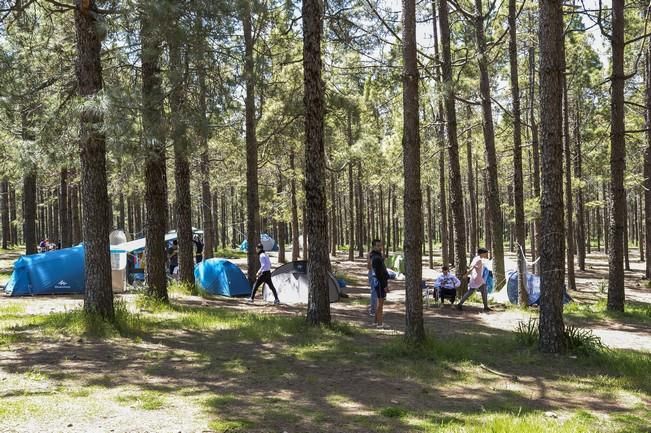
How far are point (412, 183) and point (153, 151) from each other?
4.33 meters

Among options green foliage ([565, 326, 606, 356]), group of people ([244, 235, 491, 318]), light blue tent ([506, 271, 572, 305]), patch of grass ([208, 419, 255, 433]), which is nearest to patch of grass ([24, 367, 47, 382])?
patch of grass ([208, 419, 255, 433])

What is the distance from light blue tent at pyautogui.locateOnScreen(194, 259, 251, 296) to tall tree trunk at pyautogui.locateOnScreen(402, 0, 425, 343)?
29.6 ft

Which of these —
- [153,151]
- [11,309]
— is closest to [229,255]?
[11,309]

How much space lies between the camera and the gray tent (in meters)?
15.3

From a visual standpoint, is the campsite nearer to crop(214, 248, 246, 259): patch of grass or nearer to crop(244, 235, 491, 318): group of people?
crop(244, 235, 491, 318): group of people

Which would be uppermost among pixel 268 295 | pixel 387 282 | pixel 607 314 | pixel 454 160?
pixel 454 160

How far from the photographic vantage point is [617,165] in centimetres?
1275

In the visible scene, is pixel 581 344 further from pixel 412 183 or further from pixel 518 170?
pixel 518 170

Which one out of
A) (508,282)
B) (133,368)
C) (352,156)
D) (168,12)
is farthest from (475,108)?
(133,368)

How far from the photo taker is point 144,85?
35.8ft

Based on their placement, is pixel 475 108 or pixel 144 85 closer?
pixel 144 85

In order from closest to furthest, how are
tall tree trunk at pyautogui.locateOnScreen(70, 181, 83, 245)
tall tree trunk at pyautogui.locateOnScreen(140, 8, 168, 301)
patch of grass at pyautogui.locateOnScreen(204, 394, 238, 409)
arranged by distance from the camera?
1. patch of grass at pyautogui.locateOnScreen(204, 394, 238, 409)
2. tall tree trunk at pyautogui.locateOnScreen(140, 8, 168, 301)
3. tall tree trunk at pyautogui.locateOnScreen(70, 181, 83, 245)

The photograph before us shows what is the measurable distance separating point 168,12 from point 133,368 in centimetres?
519

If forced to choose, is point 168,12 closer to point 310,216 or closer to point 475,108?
point 310,216
